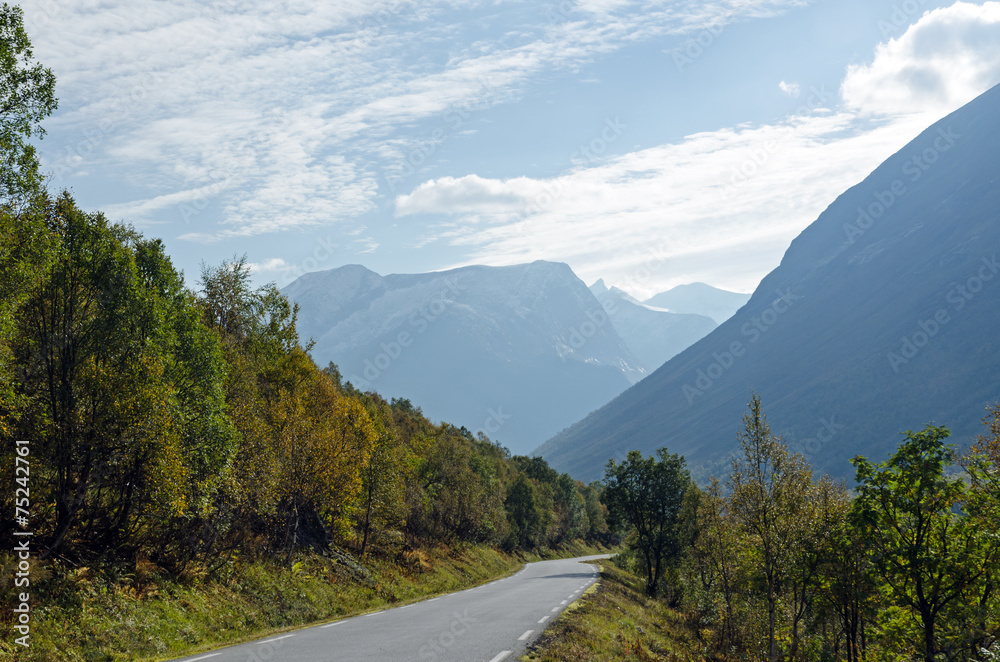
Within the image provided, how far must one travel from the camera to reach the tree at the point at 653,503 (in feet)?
182

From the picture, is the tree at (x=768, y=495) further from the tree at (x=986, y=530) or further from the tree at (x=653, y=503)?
the tree at (x=653, y=503)

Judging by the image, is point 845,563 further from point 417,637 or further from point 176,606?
point 176,606

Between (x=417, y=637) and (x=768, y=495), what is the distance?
48.9 feet

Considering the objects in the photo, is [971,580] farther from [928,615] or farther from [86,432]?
[86,432]

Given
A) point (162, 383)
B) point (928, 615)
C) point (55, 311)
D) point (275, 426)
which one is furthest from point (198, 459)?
point (928, 615)

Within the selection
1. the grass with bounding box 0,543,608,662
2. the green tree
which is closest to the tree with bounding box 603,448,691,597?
the grass with bounding box 0,543,608,662

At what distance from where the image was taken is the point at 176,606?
19125mm

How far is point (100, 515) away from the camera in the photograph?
19.6m

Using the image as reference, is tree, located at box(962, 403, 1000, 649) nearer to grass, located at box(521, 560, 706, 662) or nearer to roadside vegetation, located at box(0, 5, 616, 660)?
grass, located at box(521, 560, 706, 662)

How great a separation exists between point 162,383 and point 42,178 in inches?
262

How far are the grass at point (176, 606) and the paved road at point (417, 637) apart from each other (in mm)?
2108

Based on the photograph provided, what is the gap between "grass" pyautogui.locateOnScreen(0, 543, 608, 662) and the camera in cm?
1481

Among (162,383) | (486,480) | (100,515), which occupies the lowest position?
(486,480)

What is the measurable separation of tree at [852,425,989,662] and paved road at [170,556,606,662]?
33.4 feet
